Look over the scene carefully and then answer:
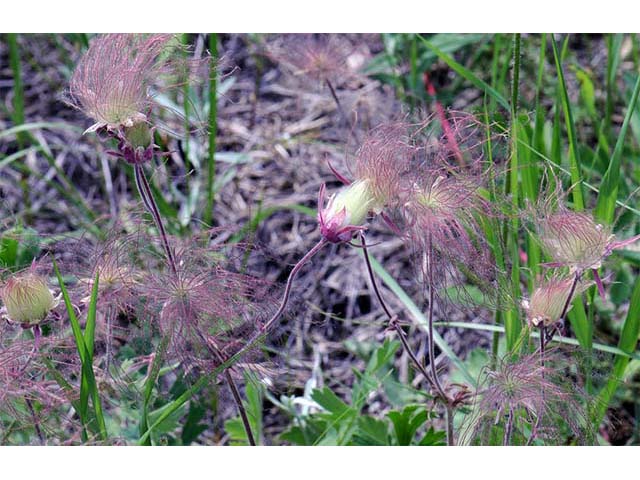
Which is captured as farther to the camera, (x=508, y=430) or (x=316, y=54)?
(x=316, y=54)

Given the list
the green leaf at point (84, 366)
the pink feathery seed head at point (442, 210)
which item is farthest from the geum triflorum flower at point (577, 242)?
the green leaf at point (84, 366)

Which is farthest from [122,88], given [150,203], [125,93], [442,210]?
[442,210]

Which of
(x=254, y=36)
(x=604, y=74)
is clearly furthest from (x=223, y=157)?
(x=604, y=74)

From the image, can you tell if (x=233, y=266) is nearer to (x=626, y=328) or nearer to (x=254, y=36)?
(x=626, y=328)

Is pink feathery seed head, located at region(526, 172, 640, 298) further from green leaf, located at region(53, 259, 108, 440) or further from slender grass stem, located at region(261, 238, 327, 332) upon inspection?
green leaf, located at region(53, 259, 108, 440)

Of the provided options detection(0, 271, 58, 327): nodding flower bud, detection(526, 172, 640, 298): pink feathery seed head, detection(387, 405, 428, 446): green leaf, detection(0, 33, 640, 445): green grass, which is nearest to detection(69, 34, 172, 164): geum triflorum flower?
detection(0, 33, 640, 445): green grass

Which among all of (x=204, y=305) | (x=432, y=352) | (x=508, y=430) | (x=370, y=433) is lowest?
(x=370, y=433)

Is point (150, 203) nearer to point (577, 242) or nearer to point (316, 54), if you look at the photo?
point (577, 242)
